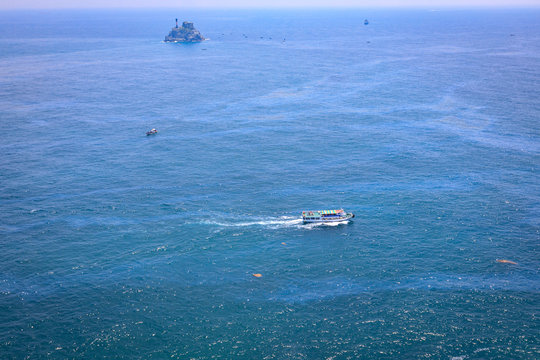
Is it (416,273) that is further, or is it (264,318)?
(416,273)

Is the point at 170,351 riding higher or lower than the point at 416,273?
lower

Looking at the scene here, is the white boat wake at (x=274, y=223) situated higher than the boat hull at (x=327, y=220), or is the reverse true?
the boat hull at (x=327, y=220)

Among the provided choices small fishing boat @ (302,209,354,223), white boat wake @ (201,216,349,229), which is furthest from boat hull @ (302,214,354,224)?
white boat wake @ (201,216,349,229)

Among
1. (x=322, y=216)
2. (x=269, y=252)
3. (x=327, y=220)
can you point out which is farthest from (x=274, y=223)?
(x=327, y=220)

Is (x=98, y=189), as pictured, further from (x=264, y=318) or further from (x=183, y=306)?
(x=264, y=318)

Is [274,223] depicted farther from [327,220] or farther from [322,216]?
[327,220]

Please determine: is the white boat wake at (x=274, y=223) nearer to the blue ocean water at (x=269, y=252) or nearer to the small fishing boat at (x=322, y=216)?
the blue ocean water at (x=269, y=252)

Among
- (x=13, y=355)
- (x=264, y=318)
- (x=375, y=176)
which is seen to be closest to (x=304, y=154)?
(x=375, y=176)

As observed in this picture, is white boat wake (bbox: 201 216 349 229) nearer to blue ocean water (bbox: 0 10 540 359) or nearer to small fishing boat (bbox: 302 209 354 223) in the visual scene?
blue ocean water (bbox: 0 10 540 359)

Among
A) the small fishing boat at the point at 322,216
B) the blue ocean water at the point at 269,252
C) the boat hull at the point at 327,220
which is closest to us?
the blue ocean water at the point at 269,252

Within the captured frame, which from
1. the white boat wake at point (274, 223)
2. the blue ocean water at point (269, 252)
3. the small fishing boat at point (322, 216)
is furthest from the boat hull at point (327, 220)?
the blue ocean water at point (269, 252)

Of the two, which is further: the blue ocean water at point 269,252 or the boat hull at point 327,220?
the boat hull at point 327,220
